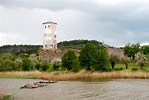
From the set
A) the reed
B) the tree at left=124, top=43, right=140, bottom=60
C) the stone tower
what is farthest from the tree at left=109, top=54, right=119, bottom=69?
the stone tower

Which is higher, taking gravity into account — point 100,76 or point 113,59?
point 113,59

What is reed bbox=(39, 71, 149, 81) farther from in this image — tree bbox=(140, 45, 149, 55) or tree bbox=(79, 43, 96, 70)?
tree bbox=(140, 45, 149, 55)

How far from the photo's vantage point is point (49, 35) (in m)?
104

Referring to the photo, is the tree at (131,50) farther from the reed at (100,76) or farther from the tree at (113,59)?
the reed at (100,76)

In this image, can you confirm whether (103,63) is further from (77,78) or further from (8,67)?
(8,67)

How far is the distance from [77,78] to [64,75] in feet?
8.05

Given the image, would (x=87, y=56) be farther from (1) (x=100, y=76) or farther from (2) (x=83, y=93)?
(2) (x=83, y=93)

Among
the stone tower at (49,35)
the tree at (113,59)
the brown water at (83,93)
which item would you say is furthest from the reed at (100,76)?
the stone tower at (49,35)

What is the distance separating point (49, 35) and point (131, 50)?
94.6ft

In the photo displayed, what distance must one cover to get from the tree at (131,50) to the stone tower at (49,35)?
25031 millimetres

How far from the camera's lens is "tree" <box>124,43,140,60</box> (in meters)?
92.8

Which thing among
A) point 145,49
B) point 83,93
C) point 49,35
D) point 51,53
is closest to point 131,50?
point 145,49

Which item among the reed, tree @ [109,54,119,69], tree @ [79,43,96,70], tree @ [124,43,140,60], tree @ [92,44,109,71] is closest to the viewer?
the reed

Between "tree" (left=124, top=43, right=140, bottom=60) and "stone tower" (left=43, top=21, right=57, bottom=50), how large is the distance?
25.0 metres
